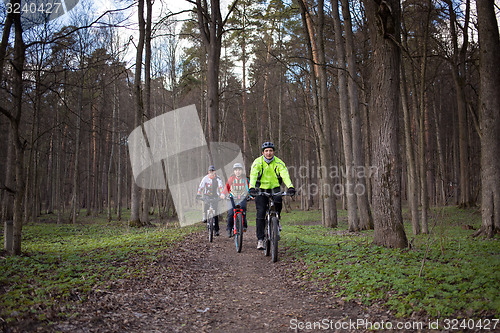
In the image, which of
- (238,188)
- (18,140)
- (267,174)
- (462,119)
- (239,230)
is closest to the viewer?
(18,140)

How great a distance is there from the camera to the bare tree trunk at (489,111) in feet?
25.2

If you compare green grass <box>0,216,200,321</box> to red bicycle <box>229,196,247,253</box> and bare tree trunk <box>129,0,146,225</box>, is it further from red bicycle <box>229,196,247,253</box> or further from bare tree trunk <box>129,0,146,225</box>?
bare tree trunk <box>129,0,146,225</box>

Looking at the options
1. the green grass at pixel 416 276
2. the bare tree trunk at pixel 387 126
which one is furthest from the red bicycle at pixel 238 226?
the bare tree trunk at pixel 387 126

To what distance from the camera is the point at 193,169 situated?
3147 cm

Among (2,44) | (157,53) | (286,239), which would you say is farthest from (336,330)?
(157,53)

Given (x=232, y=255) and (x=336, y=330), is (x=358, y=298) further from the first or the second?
(x=232, y=255)

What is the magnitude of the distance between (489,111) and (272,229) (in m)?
6.04

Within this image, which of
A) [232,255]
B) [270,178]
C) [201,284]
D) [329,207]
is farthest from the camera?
[329,207]

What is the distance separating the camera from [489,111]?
26.4 feet

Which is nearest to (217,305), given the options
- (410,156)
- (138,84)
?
(410,156)

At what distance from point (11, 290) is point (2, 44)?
4.42 metres

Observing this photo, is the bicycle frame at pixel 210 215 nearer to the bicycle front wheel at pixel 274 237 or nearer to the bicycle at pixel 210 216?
the bicycle at pixel 210 216

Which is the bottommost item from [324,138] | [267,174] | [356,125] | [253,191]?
[253,191]

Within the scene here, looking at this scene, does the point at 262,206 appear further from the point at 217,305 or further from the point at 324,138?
the point at 324,138
